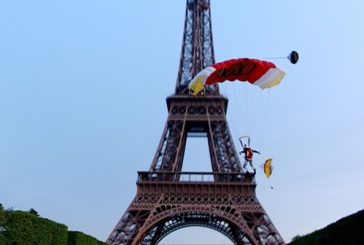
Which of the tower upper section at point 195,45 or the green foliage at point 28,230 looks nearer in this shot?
the green foliage at point 28,230

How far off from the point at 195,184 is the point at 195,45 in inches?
506

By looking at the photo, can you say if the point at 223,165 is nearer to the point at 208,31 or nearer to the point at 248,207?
the point at 248,207

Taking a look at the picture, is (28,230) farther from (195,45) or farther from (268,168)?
(195,45)

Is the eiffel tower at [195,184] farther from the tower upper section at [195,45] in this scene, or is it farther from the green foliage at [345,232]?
the green foliage at [345,232]

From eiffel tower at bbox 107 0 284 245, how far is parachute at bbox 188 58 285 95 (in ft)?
66.0

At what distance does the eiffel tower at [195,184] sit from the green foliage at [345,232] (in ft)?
66.2

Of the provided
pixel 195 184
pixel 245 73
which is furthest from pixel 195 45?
pixel 245 73

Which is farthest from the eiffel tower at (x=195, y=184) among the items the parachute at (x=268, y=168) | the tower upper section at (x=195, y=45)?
the parachute at (x=268, y=168)

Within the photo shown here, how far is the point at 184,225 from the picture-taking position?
4691 centimetres

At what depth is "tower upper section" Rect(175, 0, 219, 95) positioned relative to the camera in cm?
4706

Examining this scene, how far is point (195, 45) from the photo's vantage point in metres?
47.8

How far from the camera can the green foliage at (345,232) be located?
49.5 feet

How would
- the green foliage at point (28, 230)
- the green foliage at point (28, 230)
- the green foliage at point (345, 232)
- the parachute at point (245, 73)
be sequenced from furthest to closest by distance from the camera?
the green foliage at point (28, 230)
the green foliage at point (28, 230)
the parachute at point (245, 73)
the green foliage at point (345, 232)

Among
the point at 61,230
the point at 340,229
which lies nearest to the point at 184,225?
the point at 61,230
